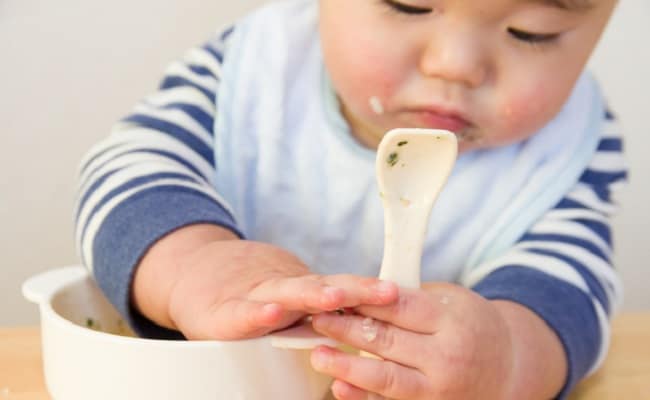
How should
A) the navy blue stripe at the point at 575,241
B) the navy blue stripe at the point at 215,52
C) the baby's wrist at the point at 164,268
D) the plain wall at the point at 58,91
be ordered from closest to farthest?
the baby's wrist at the point at 164,268, the navy blue stripe at the point at 575,241, the navy blue stripe at the point at 215,52, the plain wall at the point at 58,91

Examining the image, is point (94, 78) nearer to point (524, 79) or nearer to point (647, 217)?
point (524, 79)

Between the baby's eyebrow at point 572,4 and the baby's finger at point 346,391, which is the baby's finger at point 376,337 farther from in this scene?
the baby's eyebrow at point 572,4

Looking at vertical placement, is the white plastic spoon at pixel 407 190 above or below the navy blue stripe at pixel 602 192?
above

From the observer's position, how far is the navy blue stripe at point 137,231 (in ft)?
1.57

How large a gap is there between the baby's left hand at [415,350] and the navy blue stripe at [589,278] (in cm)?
15

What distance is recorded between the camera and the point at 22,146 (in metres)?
0.82

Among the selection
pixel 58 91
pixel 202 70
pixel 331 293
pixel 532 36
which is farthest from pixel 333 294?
pixel 58 91

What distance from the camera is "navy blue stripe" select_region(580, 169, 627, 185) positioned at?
63 cm

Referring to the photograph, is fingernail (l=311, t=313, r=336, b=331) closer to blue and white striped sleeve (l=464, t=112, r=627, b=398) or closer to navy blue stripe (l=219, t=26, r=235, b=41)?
blue and white striped sleeve (l=464, t=112, r=627, b=398)

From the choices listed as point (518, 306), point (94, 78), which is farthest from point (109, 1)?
point (518, 306)

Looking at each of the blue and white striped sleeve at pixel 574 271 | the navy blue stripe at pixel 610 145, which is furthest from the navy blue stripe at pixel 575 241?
the navy blue stripe at pixel 610 145

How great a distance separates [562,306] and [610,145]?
21 centimetres

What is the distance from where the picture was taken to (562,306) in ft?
1.62

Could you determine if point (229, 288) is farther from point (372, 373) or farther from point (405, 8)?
point (405, 8)
